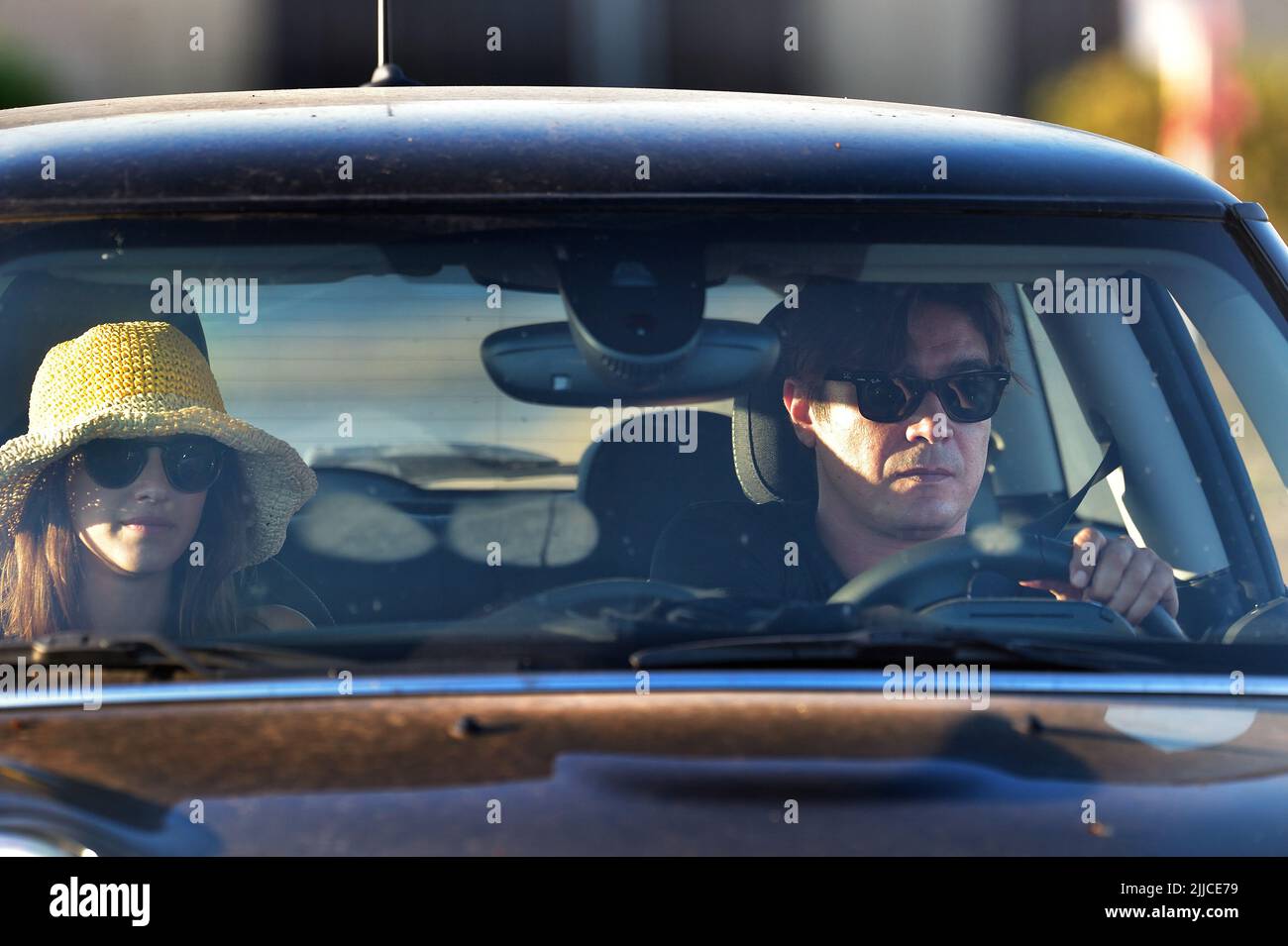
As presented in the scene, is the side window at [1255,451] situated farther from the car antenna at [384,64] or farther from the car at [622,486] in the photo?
the car antenna at [384,64]

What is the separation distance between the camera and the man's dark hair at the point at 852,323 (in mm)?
2449

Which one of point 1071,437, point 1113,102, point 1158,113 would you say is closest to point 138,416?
point 1071,437

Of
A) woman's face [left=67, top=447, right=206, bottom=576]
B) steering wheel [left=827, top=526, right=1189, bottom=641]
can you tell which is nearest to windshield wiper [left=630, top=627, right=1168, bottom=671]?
steering wheel [left=827, top=526, right=1189, bottom=641]

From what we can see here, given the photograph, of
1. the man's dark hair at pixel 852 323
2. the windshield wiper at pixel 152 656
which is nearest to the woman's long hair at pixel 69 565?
the windshield wiper at pixel 152 656

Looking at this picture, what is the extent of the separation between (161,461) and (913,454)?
1045 mm

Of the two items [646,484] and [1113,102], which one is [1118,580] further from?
[1113,102]

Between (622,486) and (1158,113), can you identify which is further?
(1158,113)

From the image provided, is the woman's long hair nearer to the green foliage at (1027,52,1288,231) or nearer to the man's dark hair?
the man's dark hair

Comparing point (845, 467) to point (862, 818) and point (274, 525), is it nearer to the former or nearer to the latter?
Answer: point (274, 525)

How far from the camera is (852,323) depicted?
2496 millimetres

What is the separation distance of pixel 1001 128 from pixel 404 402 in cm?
95

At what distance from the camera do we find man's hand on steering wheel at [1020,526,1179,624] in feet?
8.21

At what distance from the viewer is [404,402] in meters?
2.84
